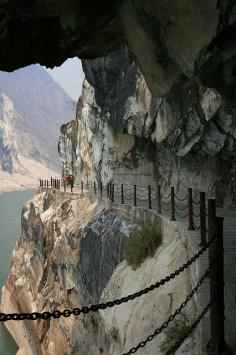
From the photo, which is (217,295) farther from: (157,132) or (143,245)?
(157,132)

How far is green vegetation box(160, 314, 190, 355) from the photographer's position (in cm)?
686

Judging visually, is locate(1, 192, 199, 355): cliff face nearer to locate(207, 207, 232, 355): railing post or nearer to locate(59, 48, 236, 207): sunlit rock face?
locate(207, 207, 232, 355): railing post

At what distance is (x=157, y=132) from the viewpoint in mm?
17250

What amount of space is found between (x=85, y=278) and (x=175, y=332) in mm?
10260

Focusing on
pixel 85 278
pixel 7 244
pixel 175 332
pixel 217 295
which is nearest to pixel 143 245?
pixel 175 332

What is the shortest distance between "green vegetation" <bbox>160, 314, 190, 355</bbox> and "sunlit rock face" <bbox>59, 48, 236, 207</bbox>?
416 centimetres

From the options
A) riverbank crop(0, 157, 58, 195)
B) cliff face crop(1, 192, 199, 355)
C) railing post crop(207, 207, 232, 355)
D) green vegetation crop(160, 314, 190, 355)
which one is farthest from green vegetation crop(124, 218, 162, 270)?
riverbank crop(0, 157, 58, 195)

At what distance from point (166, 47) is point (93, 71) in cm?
1721

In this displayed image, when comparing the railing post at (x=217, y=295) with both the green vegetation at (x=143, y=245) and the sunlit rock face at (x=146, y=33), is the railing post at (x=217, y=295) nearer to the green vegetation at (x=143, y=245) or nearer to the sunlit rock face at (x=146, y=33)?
the sunlit rock face at (x=146, y=33)

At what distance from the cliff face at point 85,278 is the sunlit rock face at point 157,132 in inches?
113

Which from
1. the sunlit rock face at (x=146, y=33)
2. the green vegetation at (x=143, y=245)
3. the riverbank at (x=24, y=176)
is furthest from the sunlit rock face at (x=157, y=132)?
the riverbank at (x=24, y=176)

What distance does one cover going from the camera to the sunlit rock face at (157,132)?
42.1 ft

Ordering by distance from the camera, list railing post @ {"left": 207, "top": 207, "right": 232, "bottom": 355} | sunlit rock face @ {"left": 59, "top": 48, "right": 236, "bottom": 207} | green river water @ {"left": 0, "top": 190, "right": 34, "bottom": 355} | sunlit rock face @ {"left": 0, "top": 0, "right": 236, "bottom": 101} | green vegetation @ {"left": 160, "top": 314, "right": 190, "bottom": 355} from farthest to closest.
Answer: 1. green river water @ {"left": 0, "top": 190, "right": 34, "bottom": 355}
2. sunlit rock face @ {"left": 59, "top": 48, "right": 236, "bottom": 207}
3. green vegetation @ {"left": 160, "top": 314, "right": 190, "bottom": 355}
4. sunlit rock face @ {"left": 0, "top": 0, "right": 236, "bottom": 101}
5. railing post @ {"left": 207, "top": 207, "right": 232, "bottom": 355}

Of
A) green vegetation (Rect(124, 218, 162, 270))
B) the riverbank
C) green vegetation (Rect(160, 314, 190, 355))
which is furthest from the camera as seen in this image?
the riverbank
